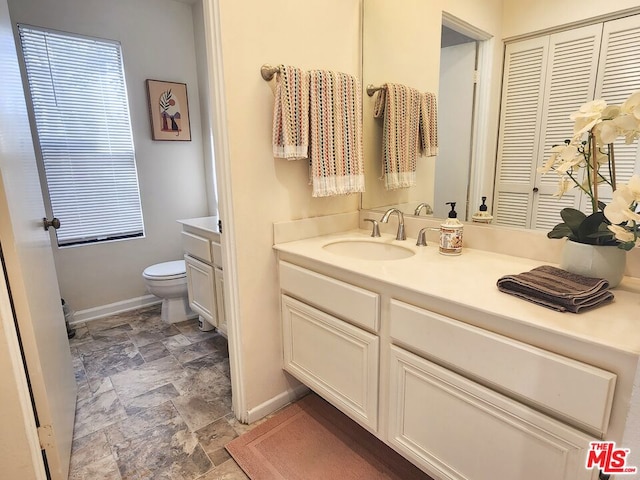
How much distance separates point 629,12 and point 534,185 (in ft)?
1.87

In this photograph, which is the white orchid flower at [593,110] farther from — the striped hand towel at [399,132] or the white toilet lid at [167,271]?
the white toilet lid at [167,271]

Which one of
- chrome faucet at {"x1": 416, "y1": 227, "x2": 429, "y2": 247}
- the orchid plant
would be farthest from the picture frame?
the orchid plant

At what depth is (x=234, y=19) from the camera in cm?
136

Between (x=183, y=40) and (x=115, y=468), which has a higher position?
(x=183, y=40)

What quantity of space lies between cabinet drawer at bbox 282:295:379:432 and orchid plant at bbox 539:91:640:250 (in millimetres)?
737

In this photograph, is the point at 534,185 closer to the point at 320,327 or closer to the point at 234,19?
the point at 320,327

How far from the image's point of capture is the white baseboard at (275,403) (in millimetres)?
1701

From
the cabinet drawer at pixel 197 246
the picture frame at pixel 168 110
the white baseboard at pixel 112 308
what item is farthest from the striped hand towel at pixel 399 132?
the white baseboard at pixel 112 308

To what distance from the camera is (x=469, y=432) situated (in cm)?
101

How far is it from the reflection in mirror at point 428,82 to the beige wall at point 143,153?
6.25 feet

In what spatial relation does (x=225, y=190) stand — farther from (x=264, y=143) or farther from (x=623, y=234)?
(x=623, y=234)

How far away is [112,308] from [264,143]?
2248mm

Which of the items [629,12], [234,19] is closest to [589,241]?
[629,12]

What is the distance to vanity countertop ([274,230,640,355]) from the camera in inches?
31.5
